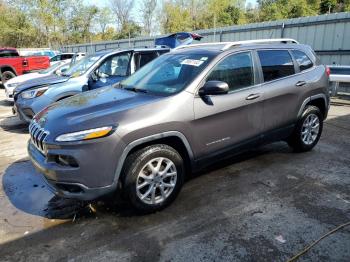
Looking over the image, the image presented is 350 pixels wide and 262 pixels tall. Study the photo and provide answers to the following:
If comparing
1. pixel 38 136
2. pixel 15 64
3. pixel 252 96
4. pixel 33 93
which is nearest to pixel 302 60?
pixel 252 96

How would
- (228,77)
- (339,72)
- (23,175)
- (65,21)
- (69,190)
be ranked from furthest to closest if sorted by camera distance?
(65,21) → (339,72) → (23,175) → (228,77) → (69,190)

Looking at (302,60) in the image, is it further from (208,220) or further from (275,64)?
(208,220)

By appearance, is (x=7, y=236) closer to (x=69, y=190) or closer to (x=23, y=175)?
(x=69, y=190)

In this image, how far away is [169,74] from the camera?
425cm

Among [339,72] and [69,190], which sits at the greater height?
[339,72]

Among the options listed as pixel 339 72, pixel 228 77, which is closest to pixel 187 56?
pixel 228 77

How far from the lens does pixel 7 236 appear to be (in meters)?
3.32

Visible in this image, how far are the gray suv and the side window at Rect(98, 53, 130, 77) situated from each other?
288 centimetres

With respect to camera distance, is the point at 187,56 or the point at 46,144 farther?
the point at 187,56

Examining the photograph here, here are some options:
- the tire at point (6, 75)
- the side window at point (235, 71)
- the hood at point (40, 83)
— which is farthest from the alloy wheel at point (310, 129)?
the tire at point (6, 75)

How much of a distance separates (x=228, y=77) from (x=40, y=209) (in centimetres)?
272

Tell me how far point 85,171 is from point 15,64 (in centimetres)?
1388

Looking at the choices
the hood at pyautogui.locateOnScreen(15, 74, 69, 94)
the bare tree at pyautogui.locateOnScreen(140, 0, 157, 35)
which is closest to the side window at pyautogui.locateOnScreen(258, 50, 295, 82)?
the hood at pyautogui.locateOnScreen(15, 74, 69, 94)

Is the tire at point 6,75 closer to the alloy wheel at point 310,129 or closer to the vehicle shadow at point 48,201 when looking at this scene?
the vehicle shadow at point 48,201
